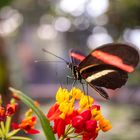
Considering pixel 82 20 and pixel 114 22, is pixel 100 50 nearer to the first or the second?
pixel 114 22

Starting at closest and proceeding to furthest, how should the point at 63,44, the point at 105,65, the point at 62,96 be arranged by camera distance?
the point at 62,96
the point at 105,65
the point at 63,44

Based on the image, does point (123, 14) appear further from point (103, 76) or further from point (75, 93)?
point (75, 93)

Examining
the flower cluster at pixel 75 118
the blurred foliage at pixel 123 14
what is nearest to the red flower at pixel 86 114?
the flower cluster at pixel 75 118

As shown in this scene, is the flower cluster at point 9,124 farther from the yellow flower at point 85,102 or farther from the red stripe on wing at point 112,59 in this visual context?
the red stripe on wing at point 112,59

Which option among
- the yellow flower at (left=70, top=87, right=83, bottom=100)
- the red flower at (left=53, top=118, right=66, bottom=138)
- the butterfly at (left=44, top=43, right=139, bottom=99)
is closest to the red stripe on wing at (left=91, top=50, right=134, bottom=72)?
the butterfly at (left=44, top=43, right=139, bottom=99)

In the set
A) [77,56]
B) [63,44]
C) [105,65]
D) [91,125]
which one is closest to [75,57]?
[77,56]

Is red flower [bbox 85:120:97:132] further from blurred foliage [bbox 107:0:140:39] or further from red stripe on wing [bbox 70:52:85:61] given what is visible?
blurred foliage [bbox 107:0:140:39]
